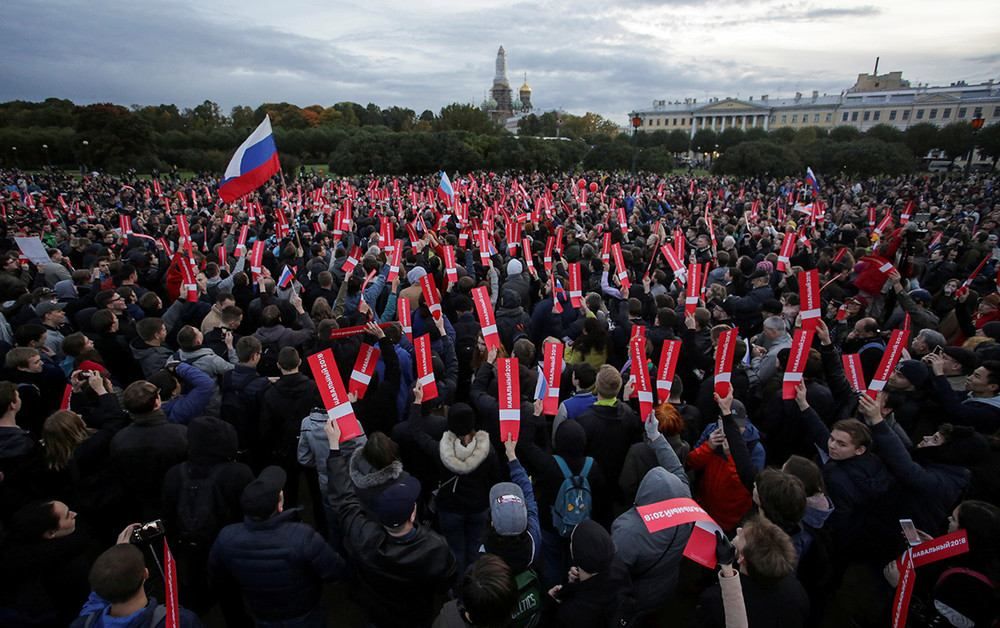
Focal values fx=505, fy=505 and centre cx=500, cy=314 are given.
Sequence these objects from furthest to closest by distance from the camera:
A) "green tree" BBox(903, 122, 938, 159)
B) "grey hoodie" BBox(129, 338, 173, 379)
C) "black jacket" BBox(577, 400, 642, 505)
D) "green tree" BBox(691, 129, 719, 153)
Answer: "green tree" BBox(691, 129, 719, 153)
"green tree" BBox(903, 122, 938, 159)
"grey hoodie" BBox(129, 338, 173, 379)
"black jacket" BBox(577, 400, 642, 505)

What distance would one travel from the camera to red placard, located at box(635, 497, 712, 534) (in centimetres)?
260

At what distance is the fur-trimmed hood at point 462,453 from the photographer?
11.3 ft

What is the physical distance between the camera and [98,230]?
449 inches

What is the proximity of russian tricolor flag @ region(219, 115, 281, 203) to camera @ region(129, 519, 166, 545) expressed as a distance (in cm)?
875

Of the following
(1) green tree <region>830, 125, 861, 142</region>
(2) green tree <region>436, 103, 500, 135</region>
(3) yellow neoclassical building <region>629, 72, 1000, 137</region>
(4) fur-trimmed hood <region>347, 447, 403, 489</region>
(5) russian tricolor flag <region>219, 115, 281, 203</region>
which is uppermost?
(3) yellow neoclassical building <region>629, 72, 1000, 137</region>

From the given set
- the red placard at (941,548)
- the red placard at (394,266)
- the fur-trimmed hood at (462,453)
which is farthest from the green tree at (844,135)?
the fur-trimmed hood at (462,453)

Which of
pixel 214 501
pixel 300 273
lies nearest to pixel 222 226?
pixel 300 273

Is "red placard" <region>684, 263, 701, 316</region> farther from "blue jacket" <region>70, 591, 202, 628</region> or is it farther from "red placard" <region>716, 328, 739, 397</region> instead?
"blue jacket" <region>70, 591, 202, 628</region>

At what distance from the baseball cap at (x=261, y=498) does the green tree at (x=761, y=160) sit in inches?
1984

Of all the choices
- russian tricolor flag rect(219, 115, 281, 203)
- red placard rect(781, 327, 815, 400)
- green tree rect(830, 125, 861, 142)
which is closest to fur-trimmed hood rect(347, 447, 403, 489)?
red placard rect(781, 327, 815, 400)

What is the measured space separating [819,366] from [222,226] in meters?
14.0

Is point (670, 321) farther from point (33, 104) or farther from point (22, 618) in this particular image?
point (33, 104)

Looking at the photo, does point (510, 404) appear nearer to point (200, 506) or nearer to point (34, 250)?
point (200, 506)

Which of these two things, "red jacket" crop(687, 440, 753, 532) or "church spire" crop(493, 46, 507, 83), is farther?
"church spire" crop(493, 46, 507, 83)
